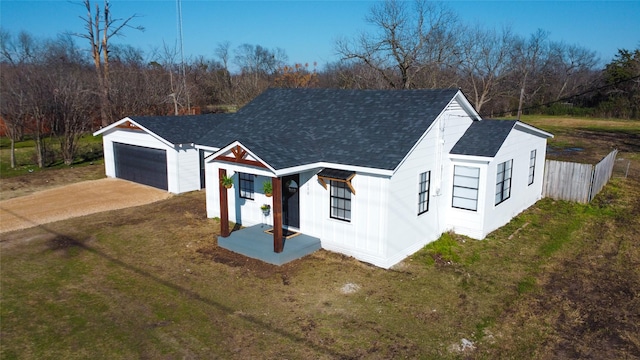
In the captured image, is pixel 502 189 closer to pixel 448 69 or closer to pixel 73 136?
pixel 73 136

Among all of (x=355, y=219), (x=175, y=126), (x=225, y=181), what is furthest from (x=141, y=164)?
(x=355, y=219)

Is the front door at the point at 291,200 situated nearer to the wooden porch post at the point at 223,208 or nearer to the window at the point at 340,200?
the window at the point at 340,200

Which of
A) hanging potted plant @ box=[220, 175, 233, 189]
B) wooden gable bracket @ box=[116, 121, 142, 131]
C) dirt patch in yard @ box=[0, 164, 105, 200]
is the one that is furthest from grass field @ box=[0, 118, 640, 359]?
wooden gable bracket @ box=[116, 121, 142, 131]

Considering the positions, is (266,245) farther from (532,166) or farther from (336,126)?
(532,166)

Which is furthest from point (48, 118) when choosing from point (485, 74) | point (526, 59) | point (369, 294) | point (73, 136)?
point (526, 59)

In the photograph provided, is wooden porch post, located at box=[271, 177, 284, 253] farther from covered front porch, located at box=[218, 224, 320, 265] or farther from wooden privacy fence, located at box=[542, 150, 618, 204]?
wooden privacy fence, located at box=[542, 150, 618, 204]

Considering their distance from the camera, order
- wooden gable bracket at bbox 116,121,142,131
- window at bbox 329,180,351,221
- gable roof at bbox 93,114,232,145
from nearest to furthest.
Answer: window at bbox 329,180,351,221 → gable roof at bbox 93,114,232,145 → wooden gable bracket at bbox 116,121,142,131

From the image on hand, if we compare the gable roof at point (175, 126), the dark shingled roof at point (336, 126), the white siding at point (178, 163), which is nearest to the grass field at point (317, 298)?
the dark shingled roof at point (336, 126)
